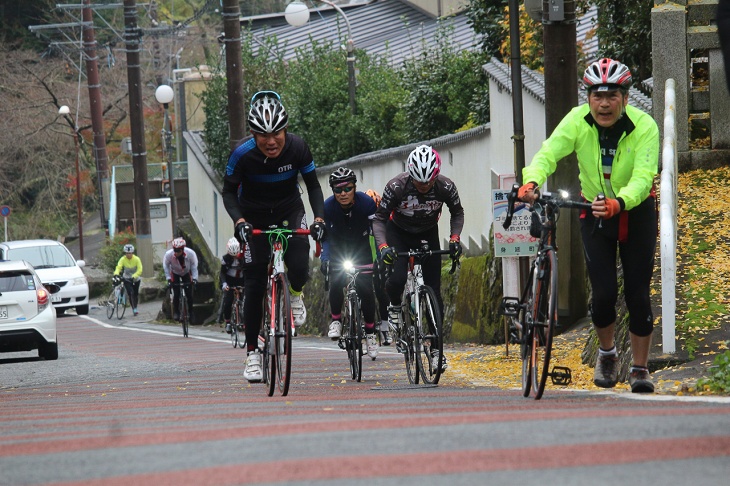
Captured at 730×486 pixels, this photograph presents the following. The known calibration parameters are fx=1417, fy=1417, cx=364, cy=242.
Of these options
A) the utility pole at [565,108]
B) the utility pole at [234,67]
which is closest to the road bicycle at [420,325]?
the utility pole at [565,108]

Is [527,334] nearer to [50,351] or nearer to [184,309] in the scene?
[50,351]

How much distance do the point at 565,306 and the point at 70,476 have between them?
33.1ft

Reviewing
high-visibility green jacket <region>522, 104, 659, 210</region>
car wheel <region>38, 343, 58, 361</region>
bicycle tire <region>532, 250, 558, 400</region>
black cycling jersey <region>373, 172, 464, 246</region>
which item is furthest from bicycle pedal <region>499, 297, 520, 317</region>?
car wheel <region>38, 343, 58, 361</region>

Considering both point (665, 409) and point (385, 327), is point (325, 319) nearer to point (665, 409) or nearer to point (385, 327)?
point (385, 327)

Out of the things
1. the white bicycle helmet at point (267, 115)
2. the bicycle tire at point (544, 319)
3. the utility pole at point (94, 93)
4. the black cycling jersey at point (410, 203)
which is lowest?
the bicycle tire at point (544, 319)

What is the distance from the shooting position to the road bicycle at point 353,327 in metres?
11.4

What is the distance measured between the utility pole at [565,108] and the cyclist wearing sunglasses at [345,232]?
81.4 inches

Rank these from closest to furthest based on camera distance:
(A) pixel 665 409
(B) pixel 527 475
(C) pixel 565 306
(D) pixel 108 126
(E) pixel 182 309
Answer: (B) pixel 527 475 → (A) pixel 665 409 → (C) pixel 565 306 → (E) pixel 182 309 → (D) pixel 108 126

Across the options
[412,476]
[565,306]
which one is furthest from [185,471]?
[565,306]

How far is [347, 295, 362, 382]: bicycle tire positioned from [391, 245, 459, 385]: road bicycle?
0.53 m

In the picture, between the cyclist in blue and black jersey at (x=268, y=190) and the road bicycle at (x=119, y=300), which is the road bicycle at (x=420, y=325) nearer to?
the cyclist in blue and black jersey at (x=268, y=190)

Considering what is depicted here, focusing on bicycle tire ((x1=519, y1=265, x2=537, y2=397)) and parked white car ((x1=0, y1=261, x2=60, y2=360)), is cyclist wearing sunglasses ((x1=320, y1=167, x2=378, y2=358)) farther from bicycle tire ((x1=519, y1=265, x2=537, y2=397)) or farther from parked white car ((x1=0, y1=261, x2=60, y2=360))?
parked white car ((x1=0, y1=261, x2=60, y2=360))

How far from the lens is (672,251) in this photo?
28.1 feet

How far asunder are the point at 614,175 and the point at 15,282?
1351 cm
